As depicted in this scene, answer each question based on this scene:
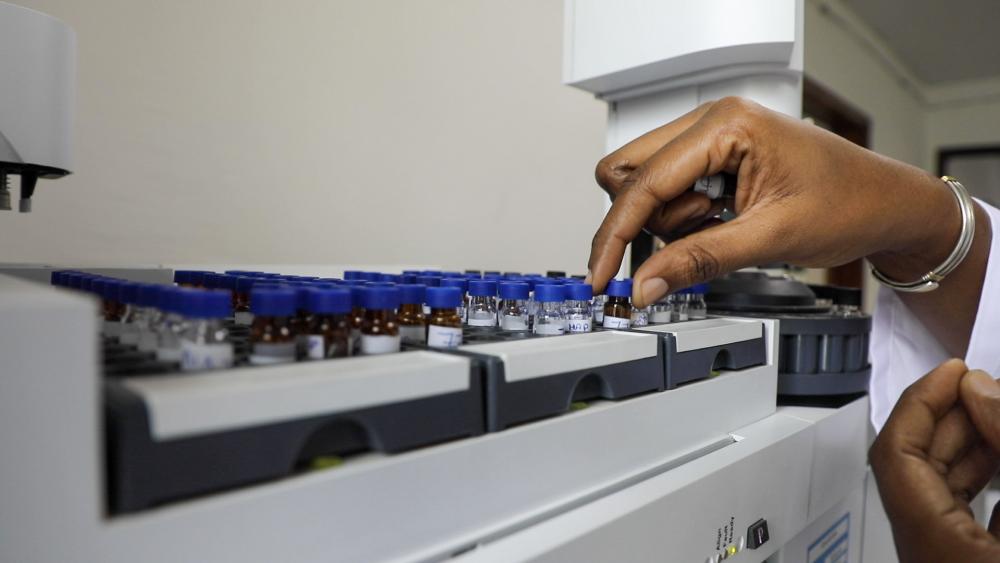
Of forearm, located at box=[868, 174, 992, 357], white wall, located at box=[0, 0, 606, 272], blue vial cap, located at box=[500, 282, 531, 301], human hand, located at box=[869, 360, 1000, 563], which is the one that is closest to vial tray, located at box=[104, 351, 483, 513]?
blue vial cap, located at box=[500, 282, 531, 301]

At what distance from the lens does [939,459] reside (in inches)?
19.0

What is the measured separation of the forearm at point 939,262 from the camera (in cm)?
60

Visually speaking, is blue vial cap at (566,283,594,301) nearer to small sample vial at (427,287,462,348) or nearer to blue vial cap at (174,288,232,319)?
small sample vial at (427,287,462,348)

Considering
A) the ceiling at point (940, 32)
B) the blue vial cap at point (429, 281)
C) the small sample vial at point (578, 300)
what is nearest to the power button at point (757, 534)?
the small sample vial at point (578, 300)

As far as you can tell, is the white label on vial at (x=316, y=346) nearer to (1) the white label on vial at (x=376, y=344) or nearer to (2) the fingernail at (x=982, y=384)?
(1) the white label on vial at (x=376, y=344)

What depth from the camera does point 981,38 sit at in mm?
3533

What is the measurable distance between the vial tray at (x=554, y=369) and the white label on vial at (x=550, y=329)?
0.05 feet

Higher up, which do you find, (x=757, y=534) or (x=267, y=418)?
(x=267, y=418)

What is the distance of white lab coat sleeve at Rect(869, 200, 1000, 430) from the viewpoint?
0.64 m

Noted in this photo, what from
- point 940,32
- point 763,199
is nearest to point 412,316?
point 763,199

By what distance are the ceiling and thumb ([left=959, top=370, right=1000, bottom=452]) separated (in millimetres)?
3362

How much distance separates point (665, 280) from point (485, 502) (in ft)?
0.79

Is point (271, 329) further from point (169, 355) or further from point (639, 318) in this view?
point (639, 318)

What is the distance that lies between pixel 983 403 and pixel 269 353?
0.51 m
